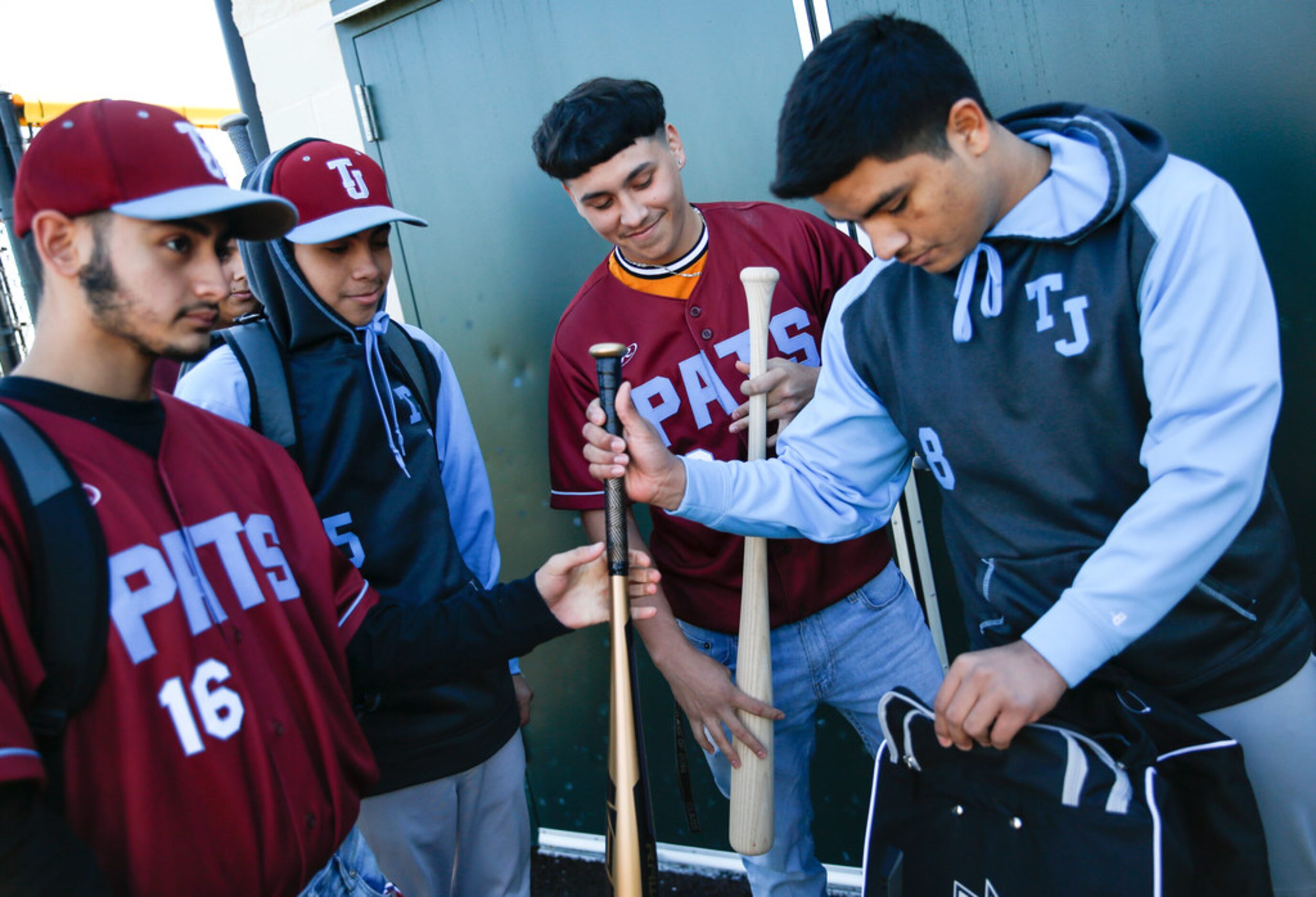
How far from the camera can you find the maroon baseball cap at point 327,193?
1646mm

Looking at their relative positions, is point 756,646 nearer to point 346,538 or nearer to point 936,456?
point 936,456

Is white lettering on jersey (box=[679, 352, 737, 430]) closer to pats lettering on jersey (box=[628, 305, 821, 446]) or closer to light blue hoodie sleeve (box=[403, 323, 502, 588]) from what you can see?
pats lettering on jersey (box=[628, 305, 821, 446])

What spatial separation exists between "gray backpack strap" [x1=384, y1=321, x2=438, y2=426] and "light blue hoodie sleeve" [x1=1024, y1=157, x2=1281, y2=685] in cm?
121

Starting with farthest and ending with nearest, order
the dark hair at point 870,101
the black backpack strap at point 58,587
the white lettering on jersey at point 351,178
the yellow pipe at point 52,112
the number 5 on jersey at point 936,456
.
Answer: the yellow pipe at point 52,112 → the white lettering on jersey at point 351,178 → the number 5 on jersey at point 936,456 → the dark hair at point 870,101 → the black backpack strap at point 58,587

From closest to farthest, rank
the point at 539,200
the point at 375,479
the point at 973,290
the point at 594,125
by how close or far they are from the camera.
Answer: the point at 973,290 → the point at 375,479 → the point at 594,125 → the point at 539,200

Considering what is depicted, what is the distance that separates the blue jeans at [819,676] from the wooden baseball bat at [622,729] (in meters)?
0.41

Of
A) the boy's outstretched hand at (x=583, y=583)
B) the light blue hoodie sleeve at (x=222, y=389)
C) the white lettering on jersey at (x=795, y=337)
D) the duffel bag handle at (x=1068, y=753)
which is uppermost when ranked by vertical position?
the light blue hoodie sleeve at (x=222, y=389)

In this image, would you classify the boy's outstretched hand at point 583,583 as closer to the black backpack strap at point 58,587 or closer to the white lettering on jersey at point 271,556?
the white lettering on jersey at point 271,556

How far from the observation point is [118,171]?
3.62ft

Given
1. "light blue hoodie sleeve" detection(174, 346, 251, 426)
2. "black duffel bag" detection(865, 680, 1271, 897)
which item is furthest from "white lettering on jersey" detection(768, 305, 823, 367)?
"light blue hoodie sleeve" detection(174, 346, 251, 426)

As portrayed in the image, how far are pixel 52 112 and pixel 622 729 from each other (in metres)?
4.99

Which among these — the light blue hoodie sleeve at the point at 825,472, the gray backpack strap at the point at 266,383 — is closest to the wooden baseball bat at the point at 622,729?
the light blue hoodie sleeve at the point at 825,472

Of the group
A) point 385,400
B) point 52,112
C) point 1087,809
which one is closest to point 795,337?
point 385,400

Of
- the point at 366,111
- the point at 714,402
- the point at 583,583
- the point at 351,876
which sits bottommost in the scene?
the point at 351,876
